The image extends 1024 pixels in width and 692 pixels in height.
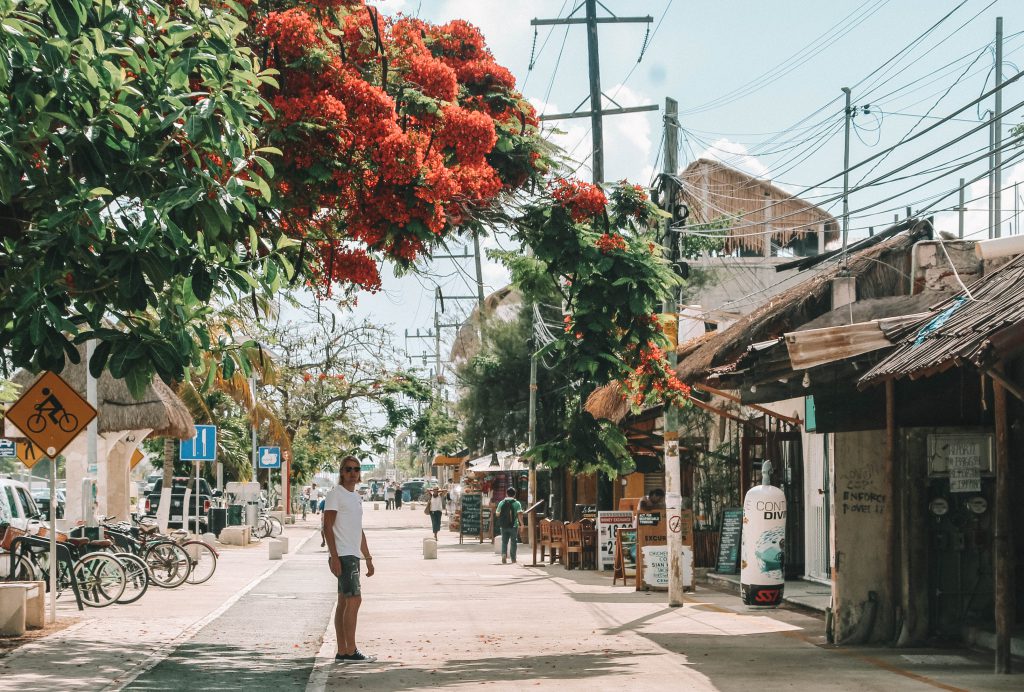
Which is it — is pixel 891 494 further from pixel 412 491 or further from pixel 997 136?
pixel 412 491

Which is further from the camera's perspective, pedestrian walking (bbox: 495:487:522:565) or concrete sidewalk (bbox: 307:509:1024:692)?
pedestrian walking (bbox: 495:487:522:565)

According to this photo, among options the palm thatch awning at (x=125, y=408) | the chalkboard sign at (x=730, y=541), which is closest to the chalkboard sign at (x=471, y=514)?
the palm thatch awning at (x=125, y=408)

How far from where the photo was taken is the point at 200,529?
133 ft

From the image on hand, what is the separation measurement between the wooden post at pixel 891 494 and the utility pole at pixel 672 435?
457cm

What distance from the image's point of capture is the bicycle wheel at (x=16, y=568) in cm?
1677

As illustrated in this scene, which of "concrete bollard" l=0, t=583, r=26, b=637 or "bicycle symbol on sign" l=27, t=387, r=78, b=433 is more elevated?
"bicycle symbol on sign" l=27, t=387, r=78, b=433

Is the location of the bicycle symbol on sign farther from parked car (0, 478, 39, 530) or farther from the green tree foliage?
the green tree foliage

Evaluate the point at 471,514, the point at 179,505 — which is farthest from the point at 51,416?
the point at 471,514

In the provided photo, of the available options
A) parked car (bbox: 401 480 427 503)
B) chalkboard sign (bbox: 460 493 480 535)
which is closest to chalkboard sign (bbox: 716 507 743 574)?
chalkboard sign (bbox: 460 493 480 535)

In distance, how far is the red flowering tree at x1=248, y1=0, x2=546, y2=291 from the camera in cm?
1136

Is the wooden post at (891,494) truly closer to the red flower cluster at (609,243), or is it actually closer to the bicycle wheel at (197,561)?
the red flower cluster at (609,243)

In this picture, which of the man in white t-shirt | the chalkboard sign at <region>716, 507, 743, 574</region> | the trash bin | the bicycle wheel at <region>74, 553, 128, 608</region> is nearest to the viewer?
the man in white t-shirt

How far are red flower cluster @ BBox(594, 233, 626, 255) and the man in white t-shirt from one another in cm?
347

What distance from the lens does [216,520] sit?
1556 inches
